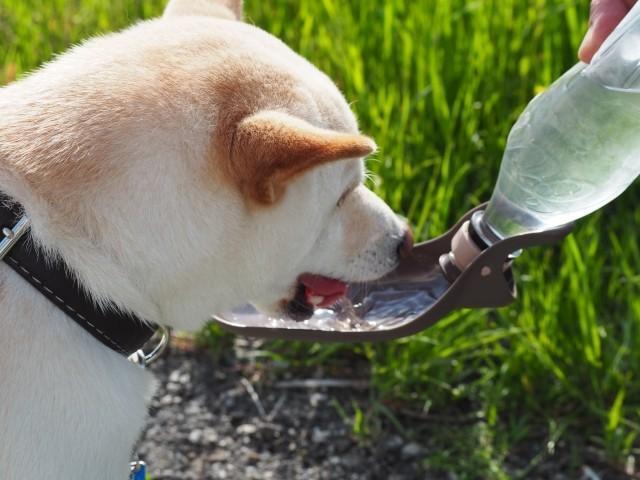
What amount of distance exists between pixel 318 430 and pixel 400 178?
0.87 m

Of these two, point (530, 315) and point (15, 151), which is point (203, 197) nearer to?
point (15, 151)

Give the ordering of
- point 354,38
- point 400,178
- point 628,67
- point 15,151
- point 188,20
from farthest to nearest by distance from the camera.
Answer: point 354,38 < point 400,178 < point 628,67 < point 188,20 < point 15,151

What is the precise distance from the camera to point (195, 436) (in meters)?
2.73

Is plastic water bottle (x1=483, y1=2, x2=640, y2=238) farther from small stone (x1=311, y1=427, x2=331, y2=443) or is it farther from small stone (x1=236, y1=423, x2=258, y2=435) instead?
small stone (x1=236, y1=423, x2=258, y2=435)

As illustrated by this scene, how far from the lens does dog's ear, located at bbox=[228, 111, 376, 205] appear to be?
5.17 ft

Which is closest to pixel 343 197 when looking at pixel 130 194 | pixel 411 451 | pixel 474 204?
pixel 130 194

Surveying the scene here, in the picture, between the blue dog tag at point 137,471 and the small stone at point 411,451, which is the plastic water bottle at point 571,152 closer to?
the small stone at point 411,451

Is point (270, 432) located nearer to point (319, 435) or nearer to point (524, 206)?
point (319, 435)

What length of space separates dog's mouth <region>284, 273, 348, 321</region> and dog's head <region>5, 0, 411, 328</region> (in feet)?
0.60

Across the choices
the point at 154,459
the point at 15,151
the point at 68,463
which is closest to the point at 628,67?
the point at 15,151

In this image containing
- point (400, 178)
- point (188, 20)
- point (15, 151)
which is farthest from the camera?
point (400, 178)

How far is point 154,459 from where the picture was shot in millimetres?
2672

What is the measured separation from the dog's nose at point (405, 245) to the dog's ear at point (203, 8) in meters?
0.66

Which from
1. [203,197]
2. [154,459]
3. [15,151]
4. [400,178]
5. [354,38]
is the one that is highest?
[15,151]
